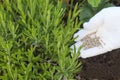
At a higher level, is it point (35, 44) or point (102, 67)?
point (35, 44)

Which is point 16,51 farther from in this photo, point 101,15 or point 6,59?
point 101,15

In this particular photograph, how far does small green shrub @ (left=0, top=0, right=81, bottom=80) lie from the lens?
1.69 metres

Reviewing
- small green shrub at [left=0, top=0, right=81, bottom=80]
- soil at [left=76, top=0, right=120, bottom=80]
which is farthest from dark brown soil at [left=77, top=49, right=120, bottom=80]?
small green shrub at [left=0, top=0, right=81, bottom=80]

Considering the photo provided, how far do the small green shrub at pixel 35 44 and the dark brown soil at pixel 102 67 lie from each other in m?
0.25

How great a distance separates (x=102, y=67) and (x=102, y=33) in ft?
0.57

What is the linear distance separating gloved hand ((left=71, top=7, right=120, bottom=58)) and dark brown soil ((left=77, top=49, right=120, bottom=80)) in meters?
0.04

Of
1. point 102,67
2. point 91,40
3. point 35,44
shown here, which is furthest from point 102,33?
point 35,44

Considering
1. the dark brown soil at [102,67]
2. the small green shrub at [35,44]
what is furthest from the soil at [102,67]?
the small green shrub at [35,44]

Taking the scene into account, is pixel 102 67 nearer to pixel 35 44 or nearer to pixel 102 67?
pixel 102 67

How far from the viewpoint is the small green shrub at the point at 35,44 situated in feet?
5.53

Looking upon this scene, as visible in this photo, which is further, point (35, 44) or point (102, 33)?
point (102, 33)

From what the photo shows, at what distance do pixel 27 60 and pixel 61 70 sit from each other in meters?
0.17

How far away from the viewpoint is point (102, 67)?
2014 millimetres

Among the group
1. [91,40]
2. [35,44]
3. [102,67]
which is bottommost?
[102,67]
